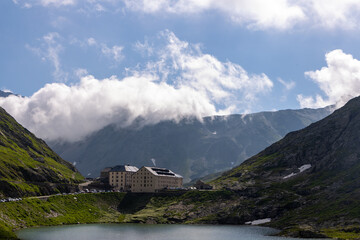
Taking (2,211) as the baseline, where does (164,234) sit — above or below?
below

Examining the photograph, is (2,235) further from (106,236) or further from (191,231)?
(191,231)

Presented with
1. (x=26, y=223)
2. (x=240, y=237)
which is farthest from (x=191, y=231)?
(x=26, y=223)

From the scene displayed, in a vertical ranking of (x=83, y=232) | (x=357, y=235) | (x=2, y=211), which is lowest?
(x=357, y=235)

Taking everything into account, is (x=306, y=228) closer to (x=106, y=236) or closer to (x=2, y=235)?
(x=106, y=236)

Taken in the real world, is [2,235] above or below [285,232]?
above

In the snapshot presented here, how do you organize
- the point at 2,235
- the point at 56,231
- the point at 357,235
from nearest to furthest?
the point at 2,235 < the point at 357,235 < the point at 56,231

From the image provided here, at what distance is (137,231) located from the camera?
19362 centimetres

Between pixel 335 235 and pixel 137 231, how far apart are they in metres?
87.6

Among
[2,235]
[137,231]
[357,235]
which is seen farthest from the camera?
[137,231]

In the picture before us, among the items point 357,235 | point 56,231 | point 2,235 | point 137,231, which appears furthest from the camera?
point 137,231

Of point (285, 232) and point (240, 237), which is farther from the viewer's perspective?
point (285, 232)

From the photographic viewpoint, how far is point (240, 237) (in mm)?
175250

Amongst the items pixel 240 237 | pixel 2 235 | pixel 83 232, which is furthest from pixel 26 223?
pixel 240 237

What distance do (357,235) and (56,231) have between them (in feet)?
415
